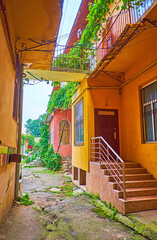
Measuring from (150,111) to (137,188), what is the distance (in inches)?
94.3

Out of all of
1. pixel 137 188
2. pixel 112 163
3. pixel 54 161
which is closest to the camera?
pixel 137 188

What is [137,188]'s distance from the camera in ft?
16.1

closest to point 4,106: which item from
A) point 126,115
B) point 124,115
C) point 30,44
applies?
point 30,44

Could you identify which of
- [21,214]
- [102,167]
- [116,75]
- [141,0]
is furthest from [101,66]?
[21,214]

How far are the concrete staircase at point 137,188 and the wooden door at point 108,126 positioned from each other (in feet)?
4.81

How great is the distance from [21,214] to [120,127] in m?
4.78

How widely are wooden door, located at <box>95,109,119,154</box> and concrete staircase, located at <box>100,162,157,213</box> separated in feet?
4.81

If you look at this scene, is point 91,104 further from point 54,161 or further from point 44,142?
point 44,142

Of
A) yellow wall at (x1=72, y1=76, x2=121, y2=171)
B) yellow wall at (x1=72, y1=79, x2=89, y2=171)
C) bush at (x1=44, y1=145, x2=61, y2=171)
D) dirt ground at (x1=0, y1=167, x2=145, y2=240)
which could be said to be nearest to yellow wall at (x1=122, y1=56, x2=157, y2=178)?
yellow wall at (x1=72, y1=76, x2=121, y2=171)

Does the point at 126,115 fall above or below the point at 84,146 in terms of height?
above

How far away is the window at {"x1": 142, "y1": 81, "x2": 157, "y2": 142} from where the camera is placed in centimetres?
557

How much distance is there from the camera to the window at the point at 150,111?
557cm

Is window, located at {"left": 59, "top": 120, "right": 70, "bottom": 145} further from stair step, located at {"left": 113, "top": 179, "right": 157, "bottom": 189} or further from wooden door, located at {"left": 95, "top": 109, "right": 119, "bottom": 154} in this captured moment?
stair step, located at {"left": 113, "top": 179, "right": 157, "bottom": 189}

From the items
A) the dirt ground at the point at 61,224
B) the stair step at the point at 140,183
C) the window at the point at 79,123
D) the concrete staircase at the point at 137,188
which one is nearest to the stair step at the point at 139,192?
the concrete staircase at the point at 137,188
